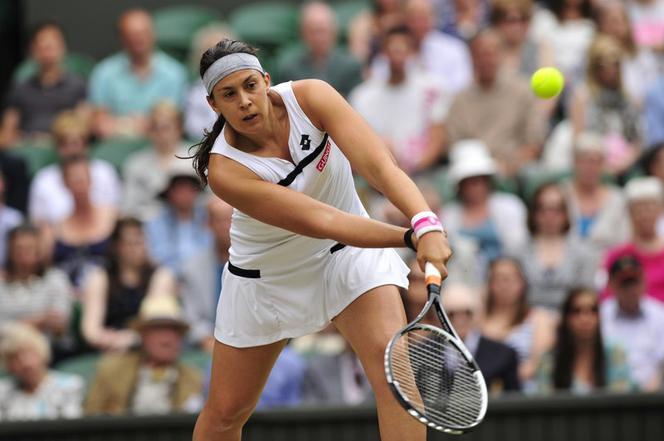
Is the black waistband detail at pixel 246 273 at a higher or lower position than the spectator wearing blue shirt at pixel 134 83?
lower

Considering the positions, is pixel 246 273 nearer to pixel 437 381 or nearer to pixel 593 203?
pixel 437 381

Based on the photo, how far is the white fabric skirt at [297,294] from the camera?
4547 mm

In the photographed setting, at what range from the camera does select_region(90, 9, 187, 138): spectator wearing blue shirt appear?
30.9ft

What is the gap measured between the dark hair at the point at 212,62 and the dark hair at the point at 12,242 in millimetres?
3275

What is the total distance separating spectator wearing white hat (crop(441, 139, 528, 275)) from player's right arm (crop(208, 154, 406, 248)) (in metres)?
3.62

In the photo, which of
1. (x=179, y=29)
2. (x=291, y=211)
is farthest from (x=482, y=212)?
(x=291, y=211)

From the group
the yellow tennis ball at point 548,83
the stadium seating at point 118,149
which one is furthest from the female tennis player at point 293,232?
the stadium seating at point 118,149

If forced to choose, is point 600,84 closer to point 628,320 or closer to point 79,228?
point 628,320

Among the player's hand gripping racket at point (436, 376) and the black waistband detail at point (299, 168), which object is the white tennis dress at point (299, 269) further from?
the player's hand gripping racket at point (436, 376)

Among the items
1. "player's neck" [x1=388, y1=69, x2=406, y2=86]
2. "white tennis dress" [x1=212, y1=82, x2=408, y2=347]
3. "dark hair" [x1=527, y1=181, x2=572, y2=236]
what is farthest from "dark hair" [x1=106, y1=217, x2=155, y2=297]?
"white tennis dress" [x1=212, y1=82, x2=408, y2=347]

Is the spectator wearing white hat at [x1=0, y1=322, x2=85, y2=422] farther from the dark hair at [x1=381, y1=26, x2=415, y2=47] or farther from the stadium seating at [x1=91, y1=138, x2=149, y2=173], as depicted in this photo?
the dark hair at [x1=381, y1=26, x2=415, y2=47]

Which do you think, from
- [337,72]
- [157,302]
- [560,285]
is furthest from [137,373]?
[337,72]

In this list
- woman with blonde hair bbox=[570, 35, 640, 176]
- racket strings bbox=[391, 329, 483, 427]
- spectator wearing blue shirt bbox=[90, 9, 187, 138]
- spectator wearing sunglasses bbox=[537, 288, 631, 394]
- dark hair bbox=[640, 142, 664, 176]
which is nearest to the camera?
racket strings bbox=[391, 329, 483, 427]

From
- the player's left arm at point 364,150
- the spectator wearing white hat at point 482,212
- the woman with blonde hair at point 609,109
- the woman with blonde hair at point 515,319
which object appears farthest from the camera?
the woman with blonde hair at point 609,109
